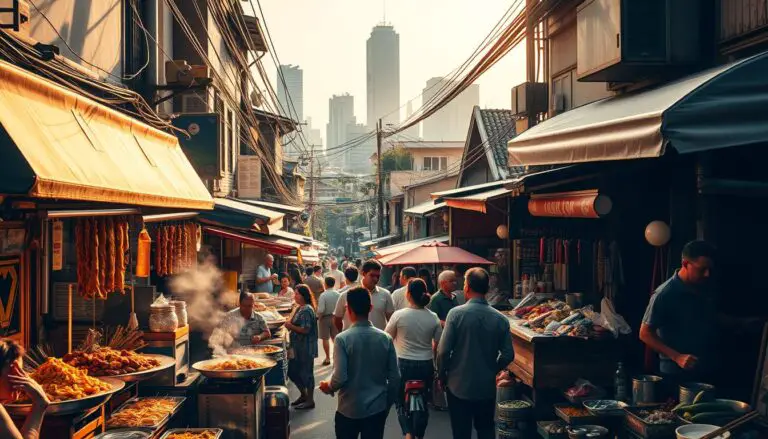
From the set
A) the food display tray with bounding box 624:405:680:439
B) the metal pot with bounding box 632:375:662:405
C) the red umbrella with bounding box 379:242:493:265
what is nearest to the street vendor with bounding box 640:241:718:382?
the food display tray with bounding box 624:405:680:439

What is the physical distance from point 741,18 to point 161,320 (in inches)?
323

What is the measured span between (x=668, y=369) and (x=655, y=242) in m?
2.07

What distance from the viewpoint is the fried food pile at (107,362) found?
812cm

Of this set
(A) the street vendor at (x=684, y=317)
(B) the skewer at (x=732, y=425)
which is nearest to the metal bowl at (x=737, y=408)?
(A) the street vendor at (x=684, y=317)

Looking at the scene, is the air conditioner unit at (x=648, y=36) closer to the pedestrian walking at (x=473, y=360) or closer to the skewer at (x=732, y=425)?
the pedestrian walking at (x=473, y=360)

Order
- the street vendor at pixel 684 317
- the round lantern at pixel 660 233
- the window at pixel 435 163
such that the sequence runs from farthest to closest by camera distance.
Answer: the window at pixel 435 163 < the round lantern at pixel 660 233 < the street vendor at pixel 684 317

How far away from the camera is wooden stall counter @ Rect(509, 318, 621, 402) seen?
9930 mm

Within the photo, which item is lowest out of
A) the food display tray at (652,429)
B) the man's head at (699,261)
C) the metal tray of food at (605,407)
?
the metal tray of food at (605,407)

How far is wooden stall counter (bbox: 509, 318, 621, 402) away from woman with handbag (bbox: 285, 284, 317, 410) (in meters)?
4.09

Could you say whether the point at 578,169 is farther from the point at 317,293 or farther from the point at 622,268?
the point at 317,293

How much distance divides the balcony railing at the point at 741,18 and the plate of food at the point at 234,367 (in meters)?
7.03

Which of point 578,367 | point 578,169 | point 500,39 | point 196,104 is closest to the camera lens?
point 578,367

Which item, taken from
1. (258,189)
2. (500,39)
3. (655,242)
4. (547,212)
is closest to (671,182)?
(655,242)

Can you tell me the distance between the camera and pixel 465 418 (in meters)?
7.95
